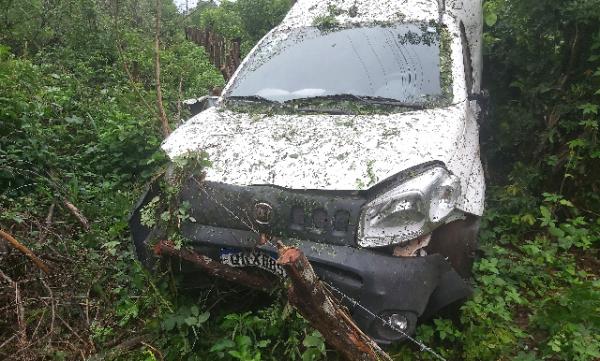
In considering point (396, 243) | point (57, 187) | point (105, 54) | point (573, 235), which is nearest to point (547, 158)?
point (573, 235)

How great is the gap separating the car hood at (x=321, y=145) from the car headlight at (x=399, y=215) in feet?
0.41

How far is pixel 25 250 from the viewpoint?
10.1 ft

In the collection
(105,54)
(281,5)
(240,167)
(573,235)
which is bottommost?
(573,235)

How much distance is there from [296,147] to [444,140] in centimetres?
86

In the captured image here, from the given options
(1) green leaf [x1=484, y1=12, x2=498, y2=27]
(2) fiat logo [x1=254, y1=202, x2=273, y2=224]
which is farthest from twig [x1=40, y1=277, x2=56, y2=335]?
(1) green leaf [x1=484, y1=12, x2=498, y2=27]

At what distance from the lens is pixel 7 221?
11.8 ft

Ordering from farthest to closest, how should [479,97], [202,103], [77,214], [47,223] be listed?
[202,103] < [479,97] < [77,214] < [47,223]

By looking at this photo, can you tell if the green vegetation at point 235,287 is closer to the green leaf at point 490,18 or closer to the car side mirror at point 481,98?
the green leaf at point 490,18

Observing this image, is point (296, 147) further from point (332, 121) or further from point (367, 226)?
point (367, 226)

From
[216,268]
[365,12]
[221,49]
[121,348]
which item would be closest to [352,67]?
[365,12]

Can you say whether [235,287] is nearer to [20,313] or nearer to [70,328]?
[70,328]

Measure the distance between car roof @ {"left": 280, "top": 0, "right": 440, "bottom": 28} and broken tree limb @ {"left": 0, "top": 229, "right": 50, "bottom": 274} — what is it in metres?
2.85

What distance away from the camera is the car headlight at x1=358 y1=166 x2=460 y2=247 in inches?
103

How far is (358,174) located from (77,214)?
2.30m
